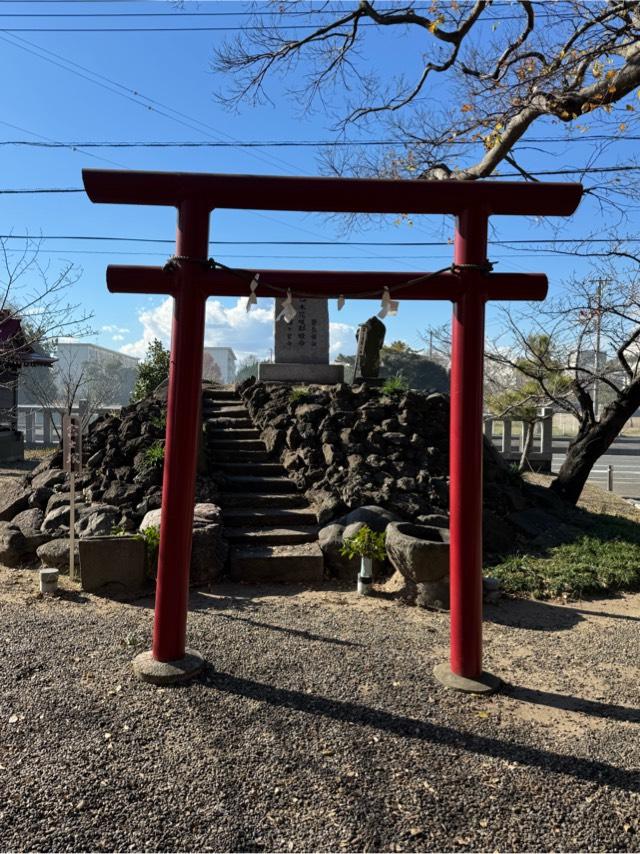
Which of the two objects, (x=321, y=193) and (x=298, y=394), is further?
(x=298, y=394)

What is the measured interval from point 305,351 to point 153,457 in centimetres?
509

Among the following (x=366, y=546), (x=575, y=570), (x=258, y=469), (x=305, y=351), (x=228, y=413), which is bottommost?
(x=575, y=570)

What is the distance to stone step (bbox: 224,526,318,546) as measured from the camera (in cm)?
695

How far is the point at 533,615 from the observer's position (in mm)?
5617

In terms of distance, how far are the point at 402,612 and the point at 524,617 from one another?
1082 millimetres

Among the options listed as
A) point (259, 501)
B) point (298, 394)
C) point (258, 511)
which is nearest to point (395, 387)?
point (298, 394)

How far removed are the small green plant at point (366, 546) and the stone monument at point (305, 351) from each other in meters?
5.88

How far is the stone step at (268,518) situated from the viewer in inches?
290

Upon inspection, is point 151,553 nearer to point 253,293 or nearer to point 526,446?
point 253,293

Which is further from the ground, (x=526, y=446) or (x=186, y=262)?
(x=186, y=262)

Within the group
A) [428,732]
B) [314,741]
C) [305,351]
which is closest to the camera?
[314,741]

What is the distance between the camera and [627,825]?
2.65 metres

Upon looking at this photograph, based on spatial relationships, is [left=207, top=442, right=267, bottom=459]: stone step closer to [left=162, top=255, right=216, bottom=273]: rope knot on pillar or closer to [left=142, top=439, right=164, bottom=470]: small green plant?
[left=142, top=439, right=164, bottom=470]: small green plant

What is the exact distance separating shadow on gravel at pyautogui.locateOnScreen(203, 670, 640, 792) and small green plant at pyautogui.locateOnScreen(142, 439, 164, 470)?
13.6 feet
